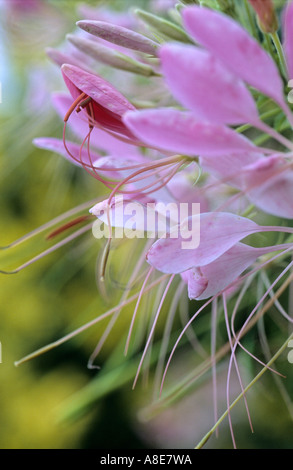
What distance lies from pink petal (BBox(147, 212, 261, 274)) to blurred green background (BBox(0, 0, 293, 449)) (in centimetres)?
47

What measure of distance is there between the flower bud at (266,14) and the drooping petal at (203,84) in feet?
0.19

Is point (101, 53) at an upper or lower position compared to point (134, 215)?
upper

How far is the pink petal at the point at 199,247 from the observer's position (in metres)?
0.26

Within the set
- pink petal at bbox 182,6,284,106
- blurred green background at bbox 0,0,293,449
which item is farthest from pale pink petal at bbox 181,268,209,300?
blurred green background at bbox 0,0,293,449

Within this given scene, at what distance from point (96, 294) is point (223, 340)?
38 centimetres

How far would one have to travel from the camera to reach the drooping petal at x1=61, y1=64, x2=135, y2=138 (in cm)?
26

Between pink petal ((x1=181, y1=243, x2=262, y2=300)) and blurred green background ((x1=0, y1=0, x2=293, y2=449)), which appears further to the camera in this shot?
blurred green background ((x1=0, y1=0, x2=293, y2=449))

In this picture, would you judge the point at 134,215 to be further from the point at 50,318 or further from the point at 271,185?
the point at 50,318

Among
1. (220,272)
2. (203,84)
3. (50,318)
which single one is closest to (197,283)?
(220,272)

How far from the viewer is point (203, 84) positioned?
19 centimetres


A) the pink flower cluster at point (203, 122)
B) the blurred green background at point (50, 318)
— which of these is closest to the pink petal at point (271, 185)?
the pink flower cluster at point (203, 122)

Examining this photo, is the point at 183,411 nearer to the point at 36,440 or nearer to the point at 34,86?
the point at 36,440

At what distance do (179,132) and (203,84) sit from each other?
21 mm

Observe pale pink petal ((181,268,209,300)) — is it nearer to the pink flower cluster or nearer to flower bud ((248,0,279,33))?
the pink flower cluster
